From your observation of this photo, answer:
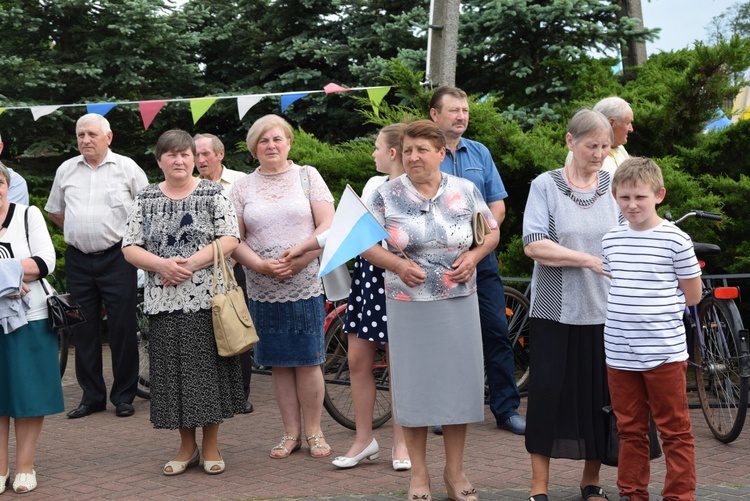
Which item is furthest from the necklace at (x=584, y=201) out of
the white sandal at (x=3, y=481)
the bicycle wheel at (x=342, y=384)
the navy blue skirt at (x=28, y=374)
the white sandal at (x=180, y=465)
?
the white sandal at (x=3, y=481)

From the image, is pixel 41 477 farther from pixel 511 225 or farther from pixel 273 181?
pixel 511 225

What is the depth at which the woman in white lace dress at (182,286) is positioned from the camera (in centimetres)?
598

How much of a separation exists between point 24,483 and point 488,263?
308cm

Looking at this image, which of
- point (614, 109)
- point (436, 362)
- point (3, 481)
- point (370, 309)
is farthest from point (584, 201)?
point (3, 481)

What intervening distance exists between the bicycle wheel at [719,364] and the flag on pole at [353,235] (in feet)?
8.40

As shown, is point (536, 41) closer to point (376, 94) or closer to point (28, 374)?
point (376, 94)

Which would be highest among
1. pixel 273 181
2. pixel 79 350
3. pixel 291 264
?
pixel 273 181

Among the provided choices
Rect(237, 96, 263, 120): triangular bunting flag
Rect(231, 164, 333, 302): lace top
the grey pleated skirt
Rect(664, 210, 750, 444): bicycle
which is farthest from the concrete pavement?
Rect(237, 96, 263, 120): triangular bunting flag

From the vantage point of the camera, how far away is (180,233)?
19.8ft

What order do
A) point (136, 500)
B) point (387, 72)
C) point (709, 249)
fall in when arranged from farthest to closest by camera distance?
point (387, 72) → point (709, 249) → point (136, 500)

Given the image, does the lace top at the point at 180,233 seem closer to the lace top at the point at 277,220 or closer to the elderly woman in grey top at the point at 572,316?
the lace top at the point at 277,220

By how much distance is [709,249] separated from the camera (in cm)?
657

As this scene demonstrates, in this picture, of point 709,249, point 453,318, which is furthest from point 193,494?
point 709,249

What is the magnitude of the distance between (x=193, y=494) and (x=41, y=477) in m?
1.08
